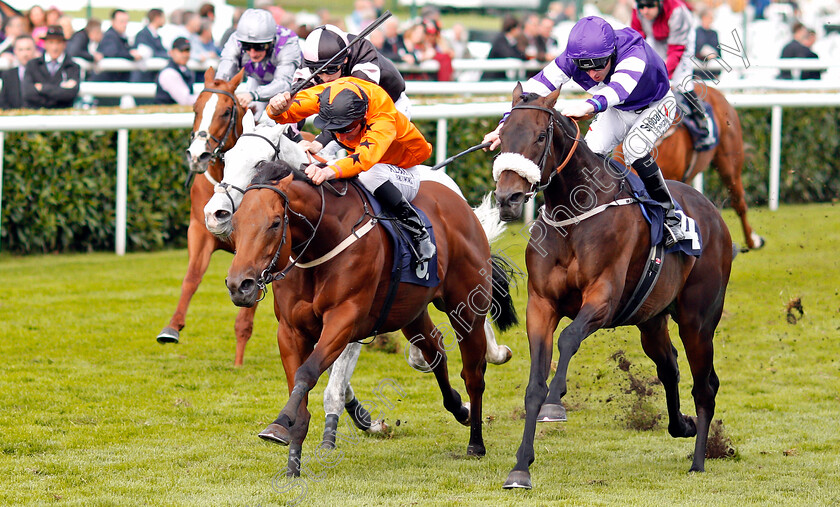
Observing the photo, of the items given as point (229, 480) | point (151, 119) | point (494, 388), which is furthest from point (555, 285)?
point (151, 119)

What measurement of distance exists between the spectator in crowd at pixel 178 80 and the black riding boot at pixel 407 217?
708cm

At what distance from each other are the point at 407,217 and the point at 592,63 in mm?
1153

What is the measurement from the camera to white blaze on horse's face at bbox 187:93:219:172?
695cm

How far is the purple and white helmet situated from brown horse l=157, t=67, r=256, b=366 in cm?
248

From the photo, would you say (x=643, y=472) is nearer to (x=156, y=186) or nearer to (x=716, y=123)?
(x=716, y=123)

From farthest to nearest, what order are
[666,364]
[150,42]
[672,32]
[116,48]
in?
[150,42] < [116,48] < [672,32] < [666,364]

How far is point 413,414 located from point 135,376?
1918 millimetres

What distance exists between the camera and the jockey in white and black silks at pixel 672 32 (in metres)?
9.09

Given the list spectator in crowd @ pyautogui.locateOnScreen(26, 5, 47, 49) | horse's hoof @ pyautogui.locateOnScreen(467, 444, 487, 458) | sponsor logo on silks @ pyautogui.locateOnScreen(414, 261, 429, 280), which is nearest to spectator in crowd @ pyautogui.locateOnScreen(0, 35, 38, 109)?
spectator in crowd @ pyautogui.locateOnScreen(26, 5, 47, 49)

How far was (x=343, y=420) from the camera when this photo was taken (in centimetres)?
668

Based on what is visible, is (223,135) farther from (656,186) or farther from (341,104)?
(656,186)

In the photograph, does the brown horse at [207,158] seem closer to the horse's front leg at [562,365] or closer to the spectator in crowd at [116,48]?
the horse's front leg at [562,365]

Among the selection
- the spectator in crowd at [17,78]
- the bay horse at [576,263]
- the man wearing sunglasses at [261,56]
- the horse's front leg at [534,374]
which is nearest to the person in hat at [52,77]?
the spectator in crowd at [17,78]

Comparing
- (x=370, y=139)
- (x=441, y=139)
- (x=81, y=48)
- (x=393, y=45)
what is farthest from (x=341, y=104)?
(x=393, y=45)
